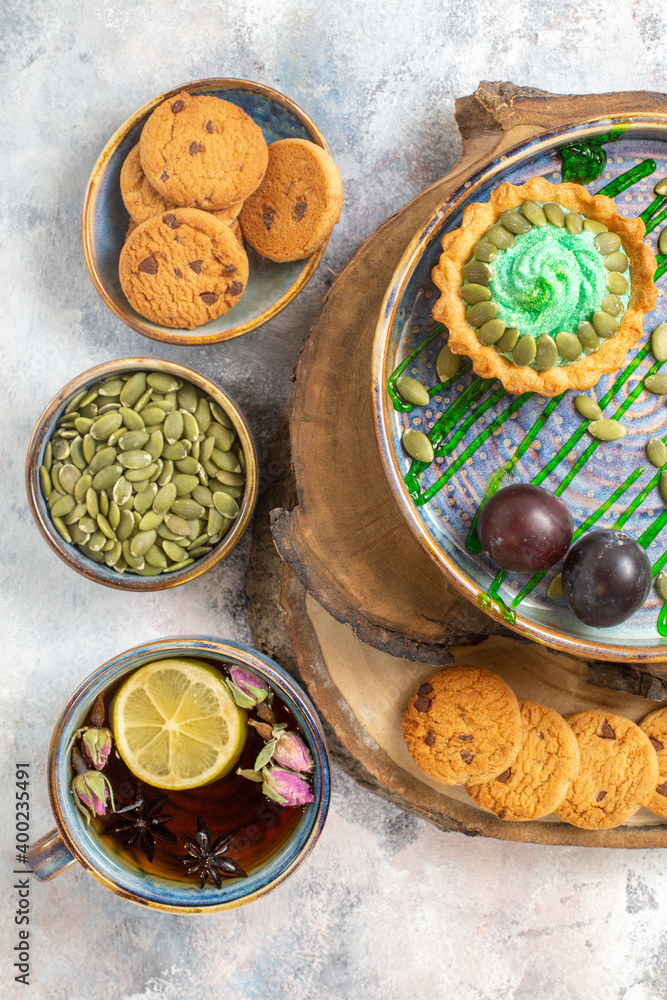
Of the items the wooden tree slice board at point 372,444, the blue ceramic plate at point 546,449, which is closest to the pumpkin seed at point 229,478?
the wooden tree slice board at point 372,444

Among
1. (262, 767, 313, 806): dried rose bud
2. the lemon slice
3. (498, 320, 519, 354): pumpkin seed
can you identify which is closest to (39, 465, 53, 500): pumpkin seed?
the lemon slice

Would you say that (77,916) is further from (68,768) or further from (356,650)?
(356,650)

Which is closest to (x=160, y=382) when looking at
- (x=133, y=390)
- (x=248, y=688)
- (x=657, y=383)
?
(x=133, y=390)

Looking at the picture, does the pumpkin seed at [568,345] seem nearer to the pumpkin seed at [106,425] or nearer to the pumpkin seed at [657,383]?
the pumpkin seed at [657,383]

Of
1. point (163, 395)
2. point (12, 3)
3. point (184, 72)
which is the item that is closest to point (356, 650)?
point (163, 395)

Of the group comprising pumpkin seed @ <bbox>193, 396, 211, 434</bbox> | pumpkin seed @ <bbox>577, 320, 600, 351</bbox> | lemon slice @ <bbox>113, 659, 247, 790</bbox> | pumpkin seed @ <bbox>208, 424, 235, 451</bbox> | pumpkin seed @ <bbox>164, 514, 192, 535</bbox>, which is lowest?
lemon slice @ <bbox>113, 659, 247, 790</bbox>

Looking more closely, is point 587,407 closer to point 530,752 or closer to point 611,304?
point 611,304

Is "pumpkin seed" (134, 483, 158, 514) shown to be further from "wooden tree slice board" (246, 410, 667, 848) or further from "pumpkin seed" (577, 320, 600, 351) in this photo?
"pumpkin seed" (577, 320, 600, 351)
